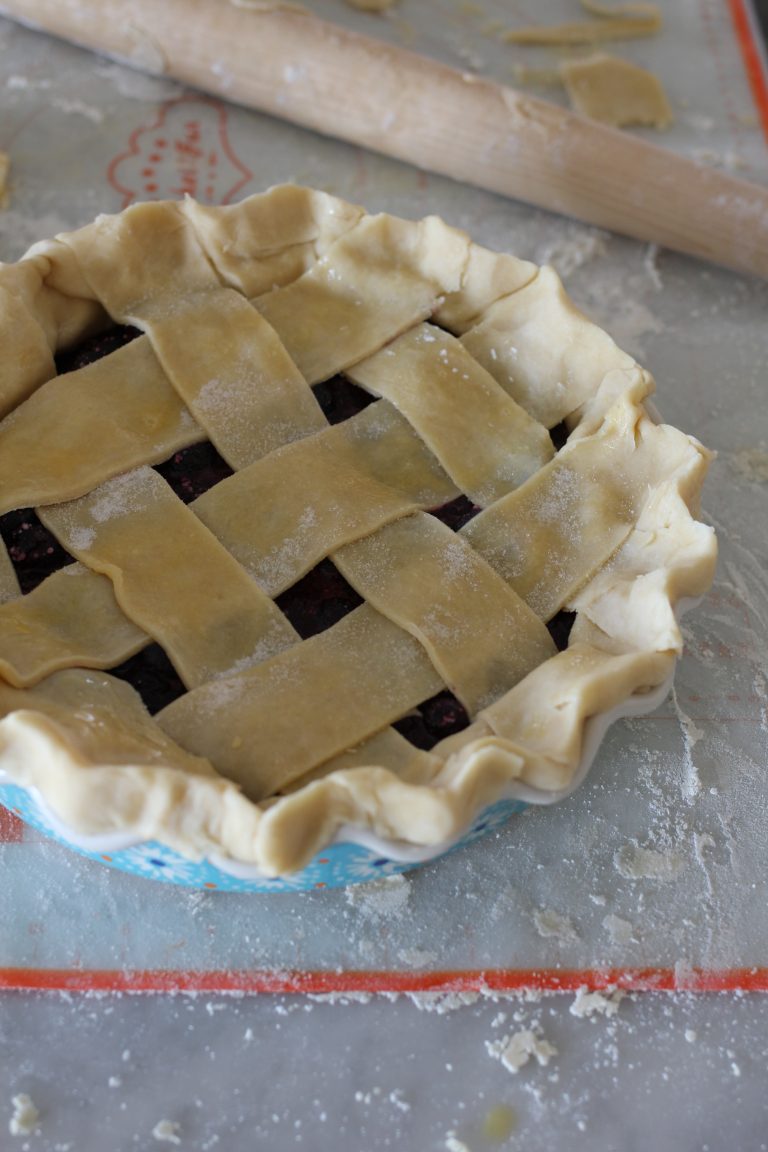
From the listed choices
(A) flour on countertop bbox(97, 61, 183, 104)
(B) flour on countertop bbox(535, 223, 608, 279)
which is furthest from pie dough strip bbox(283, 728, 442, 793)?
(A) flour on countertop bbox(97, 61, 183, 104)

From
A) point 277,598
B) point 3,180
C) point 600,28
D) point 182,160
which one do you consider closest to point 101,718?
point 277,598

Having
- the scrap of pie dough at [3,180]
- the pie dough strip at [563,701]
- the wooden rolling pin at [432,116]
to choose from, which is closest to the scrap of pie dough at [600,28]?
the wooden rolling pin at [432,116]

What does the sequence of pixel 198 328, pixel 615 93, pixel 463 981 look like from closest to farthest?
pixel 463 981, pixel 198 328, pixel 615 93

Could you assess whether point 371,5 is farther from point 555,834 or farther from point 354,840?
point 354,840

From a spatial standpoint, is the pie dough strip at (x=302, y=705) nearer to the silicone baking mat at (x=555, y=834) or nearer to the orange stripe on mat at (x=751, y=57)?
the silicone baking mat at (x=555, y=834)

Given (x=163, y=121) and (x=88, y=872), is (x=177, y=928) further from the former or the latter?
(x=163, y=121)

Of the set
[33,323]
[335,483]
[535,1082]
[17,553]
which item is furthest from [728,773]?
[33,323]

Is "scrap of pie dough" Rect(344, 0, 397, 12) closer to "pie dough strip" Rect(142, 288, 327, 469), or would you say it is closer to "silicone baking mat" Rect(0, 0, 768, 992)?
"silicone baking mat" Rect(0, 0, 768, 992)
